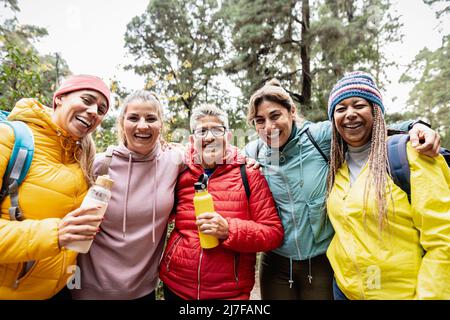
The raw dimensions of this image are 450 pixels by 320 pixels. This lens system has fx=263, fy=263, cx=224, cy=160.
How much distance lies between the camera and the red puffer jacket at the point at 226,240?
219 cm

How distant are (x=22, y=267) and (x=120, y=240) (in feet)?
2.20

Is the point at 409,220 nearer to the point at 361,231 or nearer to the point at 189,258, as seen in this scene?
the point at 361,231

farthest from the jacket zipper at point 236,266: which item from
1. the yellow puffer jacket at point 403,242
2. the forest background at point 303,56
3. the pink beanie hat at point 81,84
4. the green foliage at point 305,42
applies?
the green foliage at point 305,42

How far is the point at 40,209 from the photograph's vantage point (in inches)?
73.4

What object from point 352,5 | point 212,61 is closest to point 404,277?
point 352,5

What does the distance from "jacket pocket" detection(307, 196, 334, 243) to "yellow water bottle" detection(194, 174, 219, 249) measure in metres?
0.92

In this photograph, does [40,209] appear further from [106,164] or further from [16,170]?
[106,164]

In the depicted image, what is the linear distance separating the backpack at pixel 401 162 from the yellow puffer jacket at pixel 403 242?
32 mm

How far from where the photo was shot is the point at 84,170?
2137 mm

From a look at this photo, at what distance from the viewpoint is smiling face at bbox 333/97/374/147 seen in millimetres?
2107

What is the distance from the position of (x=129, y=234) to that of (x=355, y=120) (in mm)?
2121

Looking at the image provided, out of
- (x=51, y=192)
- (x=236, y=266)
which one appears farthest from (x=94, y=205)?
(x=236, y=266)

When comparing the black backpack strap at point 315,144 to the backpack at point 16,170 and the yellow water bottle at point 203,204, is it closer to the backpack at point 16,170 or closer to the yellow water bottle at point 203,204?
the yellow water bottle at point 203,204

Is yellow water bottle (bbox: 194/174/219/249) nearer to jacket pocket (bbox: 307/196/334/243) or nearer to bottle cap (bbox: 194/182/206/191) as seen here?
bottle cap (bbox: 194/182/206/191)
